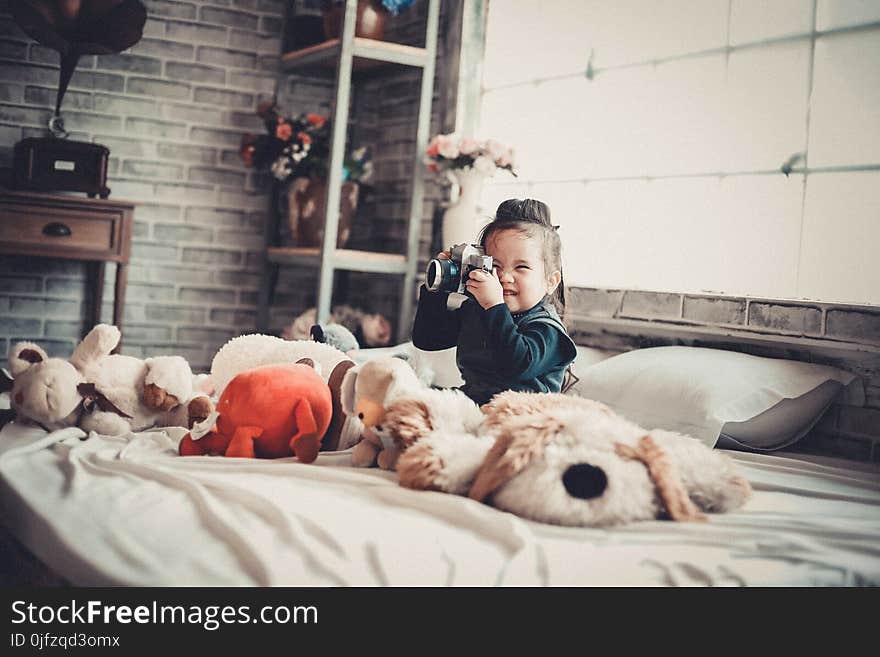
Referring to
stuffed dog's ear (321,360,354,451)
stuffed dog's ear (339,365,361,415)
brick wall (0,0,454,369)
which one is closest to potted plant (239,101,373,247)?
brick wall (0,0,454,369)

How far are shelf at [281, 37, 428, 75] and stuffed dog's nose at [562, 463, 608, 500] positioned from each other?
214 centimetres

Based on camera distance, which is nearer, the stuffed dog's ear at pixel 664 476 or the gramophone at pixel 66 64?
the stuffed dog's ear at pixel 664 476

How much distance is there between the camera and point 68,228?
2662mm

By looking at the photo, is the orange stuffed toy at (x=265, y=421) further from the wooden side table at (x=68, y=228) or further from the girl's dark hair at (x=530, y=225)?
the wooden side table at (x=68, y=228)

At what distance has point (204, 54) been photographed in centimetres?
324

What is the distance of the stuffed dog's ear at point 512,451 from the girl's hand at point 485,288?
0.48 metres

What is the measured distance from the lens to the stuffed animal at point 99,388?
55.5 inches

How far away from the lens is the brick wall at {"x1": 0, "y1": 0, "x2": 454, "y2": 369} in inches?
120

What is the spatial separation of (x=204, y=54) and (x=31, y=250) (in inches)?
42.4

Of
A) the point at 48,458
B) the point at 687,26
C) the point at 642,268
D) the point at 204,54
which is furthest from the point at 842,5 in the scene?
the point at 204,54

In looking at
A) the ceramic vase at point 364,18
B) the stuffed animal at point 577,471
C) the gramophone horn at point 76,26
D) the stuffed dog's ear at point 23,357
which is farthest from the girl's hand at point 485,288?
Answer: the gramophone horn at point 76,26

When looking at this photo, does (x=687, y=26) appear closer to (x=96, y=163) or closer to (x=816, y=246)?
(x=816, y=246)

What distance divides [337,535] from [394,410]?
1.21 feet

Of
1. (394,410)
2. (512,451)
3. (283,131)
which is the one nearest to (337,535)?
(512,451)
